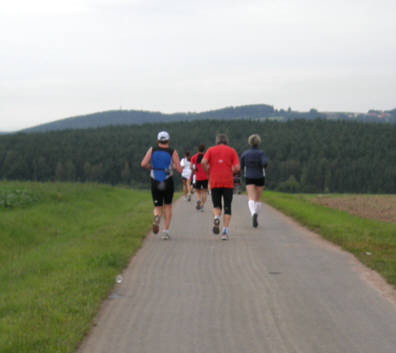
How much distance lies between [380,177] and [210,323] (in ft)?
356

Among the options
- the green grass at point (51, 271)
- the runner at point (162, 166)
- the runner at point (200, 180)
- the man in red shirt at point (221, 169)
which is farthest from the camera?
the runner at point (200, 180)

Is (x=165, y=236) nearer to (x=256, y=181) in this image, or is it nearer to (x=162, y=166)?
(x=162, y=166)

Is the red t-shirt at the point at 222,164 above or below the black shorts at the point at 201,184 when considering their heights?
above

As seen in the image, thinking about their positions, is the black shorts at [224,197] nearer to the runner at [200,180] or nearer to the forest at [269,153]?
the runner at [200,180]

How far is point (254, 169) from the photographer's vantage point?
48.5 feet

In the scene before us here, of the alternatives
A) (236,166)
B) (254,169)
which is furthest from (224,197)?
(254,169)

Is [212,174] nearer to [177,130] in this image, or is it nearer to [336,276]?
[336,276]

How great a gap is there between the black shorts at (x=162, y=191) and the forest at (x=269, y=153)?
296 ft

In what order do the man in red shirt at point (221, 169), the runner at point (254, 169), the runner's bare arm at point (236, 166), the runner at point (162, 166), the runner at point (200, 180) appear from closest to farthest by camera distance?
the runner at point (162, 166)
the runner's bare arm at point (236, 166)
the man in red shirt at point (221, 169)
the runner at point (254, 169)
the runner at point (200, 180)

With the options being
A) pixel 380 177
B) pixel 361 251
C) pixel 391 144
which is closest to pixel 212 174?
pixel 361 251

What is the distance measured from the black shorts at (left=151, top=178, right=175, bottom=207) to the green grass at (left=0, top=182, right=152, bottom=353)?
836 mm

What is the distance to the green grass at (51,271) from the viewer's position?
5.51m

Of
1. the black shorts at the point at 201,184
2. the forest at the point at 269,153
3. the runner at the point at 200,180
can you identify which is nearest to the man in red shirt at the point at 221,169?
the runner at the point at 200,180

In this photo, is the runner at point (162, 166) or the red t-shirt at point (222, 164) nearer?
the runner at point (162, 166)
